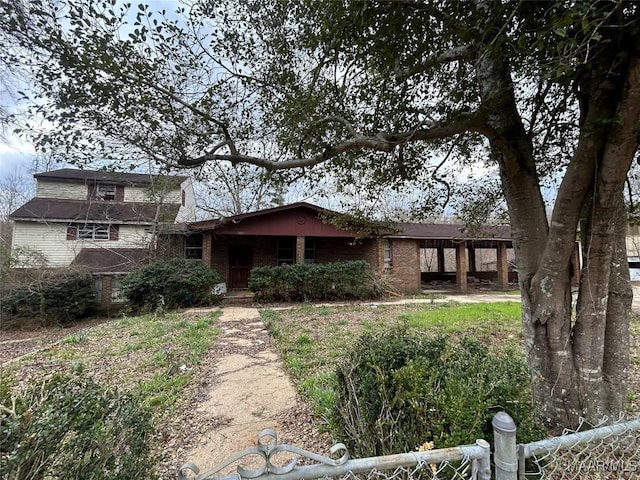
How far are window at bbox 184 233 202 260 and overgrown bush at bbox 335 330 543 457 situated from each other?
1387cm

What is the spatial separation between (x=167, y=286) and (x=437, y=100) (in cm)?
1030

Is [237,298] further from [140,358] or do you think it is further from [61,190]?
[61,190]

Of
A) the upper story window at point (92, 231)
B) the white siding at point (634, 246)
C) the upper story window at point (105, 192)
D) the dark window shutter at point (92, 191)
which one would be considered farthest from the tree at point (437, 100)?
the white siding at point (634, 246)

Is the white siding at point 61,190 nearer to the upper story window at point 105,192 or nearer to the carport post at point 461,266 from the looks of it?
the upper story window at point 105,192

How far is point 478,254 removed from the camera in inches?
1037

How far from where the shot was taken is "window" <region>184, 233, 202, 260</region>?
→ 48.4ft

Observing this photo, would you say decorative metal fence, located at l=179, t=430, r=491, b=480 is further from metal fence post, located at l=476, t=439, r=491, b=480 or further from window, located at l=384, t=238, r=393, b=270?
window, located at l=384, t=238, r=393, b=270

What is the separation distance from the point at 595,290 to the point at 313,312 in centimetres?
763

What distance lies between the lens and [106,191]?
1636 cm

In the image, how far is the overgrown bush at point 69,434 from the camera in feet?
3.79

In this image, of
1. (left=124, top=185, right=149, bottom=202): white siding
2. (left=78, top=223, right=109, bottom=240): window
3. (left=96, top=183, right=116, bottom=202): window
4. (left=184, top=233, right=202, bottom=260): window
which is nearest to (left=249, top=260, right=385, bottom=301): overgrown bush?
(left=184, top=233, right=202, bottom=260): window

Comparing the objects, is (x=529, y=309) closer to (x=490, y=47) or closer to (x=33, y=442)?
(x=490, y=47)

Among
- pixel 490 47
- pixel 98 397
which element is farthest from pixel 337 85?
pixel 98 397

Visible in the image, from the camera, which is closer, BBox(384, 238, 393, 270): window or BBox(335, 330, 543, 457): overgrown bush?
BBox(335, 330, 543, 457): overgrown bush
